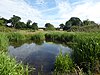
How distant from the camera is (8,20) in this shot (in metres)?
80.9

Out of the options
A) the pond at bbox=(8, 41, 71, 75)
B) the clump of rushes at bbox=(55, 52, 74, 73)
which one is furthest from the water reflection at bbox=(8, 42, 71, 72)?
the clump of rushes at bbox=(55, 52, 74, 73)

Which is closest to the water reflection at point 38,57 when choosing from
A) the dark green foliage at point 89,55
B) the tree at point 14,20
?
the dark green foliage at point 89,55

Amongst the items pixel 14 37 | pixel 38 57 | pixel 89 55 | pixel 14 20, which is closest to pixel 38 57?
pixel 38 57

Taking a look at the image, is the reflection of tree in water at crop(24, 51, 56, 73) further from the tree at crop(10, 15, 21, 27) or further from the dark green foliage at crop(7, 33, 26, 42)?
the tree at crop(10, 15, 21, 27)

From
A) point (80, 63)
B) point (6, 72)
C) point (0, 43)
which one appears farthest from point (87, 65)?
point (0, 43)

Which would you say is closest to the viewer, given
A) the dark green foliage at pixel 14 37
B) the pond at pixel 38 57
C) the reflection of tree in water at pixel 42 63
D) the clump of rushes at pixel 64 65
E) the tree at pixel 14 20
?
the clump of rushes at pixel 64 65

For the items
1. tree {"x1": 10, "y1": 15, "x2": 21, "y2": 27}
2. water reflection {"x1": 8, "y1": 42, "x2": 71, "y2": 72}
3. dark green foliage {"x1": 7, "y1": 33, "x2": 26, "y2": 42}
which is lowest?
water reflection {"x1": 8, "y1": 42, "x2": 71, "y2": 72}

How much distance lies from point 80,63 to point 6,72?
532cm

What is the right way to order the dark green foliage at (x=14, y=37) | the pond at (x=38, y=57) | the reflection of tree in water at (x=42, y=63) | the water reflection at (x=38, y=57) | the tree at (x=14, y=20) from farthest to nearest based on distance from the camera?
the tree at (x=14, y=20), the dark green foliage at (x=14, y=37), the water reflection at (x=38, y=57), the pond at (x=38, y=57), the reflection of tree in water at (x=42, y=63)

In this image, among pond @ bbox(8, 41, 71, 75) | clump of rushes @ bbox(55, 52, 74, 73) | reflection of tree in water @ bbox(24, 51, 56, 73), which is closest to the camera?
clump of rushes @ bbox(55, 52, 74, 73)

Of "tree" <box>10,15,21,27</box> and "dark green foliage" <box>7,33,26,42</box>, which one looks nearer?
"dark green foliage" <box>7,33,26,42</box>

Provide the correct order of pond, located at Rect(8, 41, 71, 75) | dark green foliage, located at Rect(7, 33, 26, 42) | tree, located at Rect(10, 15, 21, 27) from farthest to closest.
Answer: tree, located at Rect(10, 15, 21, 27) < dark green foliage, located at Rect(7, 33, 26, 42) < pond, located at Rect(8, 41, 71, 75)

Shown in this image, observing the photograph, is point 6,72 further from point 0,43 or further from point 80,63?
point 0,43

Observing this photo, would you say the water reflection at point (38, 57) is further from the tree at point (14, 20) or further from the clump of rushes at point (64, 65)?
the tree at point (14, 20)
